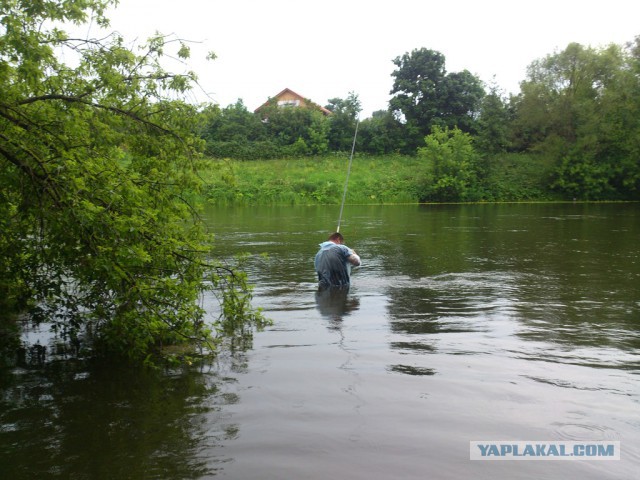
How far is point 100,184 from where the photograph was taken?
7.21 m

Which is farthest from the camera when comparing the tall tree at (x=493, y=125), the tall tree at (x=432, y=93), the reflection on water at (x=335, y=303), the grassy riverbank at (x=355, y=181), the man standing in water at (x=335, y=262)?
the tall tree at (x=432, y=93)

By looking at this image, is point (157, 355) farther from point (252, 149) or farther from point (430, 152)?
point (252, 149)

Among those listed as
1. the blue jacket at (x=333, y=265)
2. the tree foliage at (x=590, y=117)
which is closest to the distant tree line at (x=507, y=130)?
the tree foliage at (x=590, y=117)

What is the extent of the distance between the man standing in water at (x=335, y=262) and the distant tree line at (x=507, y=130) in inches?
1617

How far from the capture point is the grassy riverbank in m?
52.0

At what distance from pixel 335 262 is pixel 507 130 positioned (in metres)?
52.3

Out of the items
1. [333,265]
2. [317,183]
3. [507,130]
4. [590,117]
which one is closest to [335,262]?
[333,265]

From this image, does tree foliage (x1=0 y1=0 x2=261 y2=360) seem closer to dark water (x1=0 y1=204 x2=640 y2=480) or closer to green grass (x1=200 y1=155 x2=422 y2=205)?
dark water (x1=0 y1=204 x2=640 y2=480)

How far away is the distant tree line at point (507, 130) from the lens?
5478 cm

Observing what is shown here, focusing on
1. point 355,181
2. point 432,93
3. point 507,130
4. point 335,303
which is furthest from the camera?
point 432,93

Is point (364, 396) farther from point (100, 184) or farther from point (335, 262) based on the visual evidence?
point (335, 262)

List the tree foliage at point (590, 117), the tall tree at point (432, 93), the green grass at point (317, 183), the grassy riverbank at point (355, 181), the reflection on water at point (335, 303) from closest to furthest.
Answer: the reflection on water at point (335, 303)
the green grass at point (317, 183)
the grassy riverbank at point (355, 181)
the tree foliage at point (590, 117)
the tall tree at point (432, 93)

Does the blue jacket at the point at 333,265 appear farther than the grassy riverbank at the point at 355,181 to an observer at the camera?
No

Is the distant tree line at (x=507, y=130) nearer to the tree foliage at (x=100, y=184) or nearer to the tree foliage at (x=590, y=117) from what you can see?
the tree foliage at (x=590, y=117)
